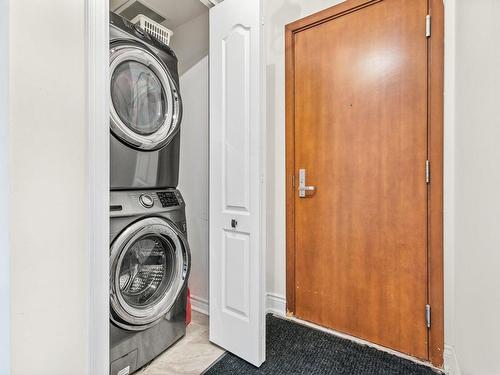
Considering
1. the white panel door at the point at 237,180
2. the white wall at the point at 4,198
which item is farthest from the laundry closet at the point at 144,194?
the white wall at the point at 4,198

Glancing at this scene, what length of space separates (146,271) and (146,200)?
0.45 m

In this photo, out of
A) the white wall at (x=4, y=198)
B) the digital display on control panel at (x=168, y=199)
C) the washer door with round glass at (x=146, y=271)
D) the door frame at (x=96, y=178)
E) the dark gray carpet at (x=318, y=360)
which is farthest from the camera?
the digital display on control panel at (x=168, y=199)

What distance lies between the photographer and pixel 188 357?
5.16 ft

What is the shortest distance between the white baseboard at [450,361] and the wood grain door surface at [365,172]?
10 centimetres

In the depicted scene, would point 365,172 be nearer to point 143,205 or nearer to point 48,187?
point 143,205

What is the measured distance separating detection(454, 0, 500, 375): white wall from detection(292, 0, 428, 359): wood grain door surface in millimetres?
217

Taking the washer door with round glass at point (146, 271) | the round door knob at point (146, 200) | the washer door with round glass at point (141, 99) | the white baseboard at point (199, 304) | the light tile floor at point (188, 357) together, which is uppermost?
the washer door with round glass at point (141, 99)

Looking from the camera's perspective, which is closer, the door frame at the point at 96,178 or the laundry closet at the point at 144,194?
the door frame at the point at 96,178

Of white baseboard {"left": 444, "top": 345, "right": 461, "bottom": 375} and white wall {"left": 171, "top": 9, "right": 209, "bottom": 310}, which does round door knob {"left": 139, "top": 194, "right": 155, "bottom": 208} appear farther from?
white baseboard {"left": 444, "top": 345, "right": 461, "bottom": 375}

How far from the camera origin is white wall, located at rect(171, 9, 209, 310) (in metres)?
2.08

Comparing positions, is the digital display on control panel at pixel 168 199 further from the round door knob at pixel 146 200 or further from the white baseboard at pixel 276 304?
the white baseboard at pixel 276 304

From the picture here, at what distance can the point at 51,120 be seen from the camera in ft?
2.84

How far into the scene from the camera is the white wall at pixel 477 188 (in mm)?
839

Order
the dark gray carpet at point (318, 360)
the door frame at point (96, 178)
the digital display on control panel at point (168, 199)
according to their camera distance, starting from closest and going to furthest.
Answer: the door frame at point (96, 178) < the dark gray carpet at point (318, 360) < the digital display on control panel at point (168, 199)
